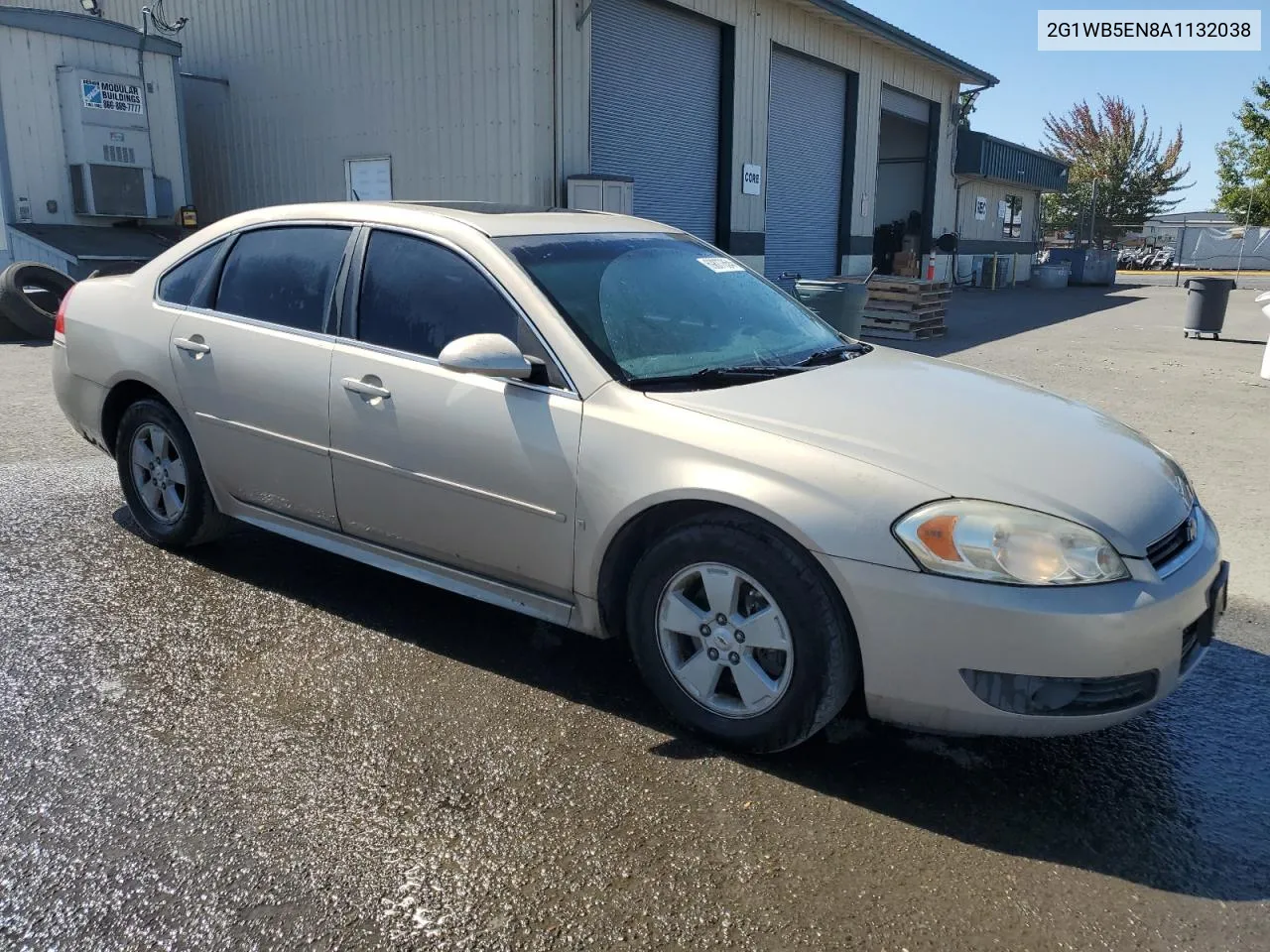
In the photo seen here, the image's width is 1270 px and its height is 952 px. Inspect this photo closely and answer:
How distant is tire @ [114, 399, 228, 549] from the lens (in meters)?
4.52

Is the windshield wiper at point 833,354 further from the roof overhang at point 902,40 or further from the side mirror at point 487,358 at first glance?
the roof overhang at point 902,40

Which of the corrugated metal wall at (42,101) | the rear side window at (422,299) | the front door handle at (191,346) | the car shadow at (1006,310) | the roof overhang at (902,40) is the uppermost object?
the roof overhang at (902,40)

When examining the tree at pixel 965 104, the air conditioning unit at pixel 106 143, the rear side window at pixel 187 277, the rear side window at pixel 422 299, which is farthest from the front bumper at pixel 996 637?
the tree at pixel 965 104

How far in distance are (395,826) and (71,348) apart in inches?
133

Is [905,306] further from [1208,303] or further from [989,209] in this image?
[989,209]

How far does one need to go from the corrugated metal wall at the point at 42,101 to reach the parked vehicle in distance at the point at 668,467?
1117 centimetres

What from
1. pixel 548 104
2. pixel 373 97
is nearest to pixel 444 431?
pixel 548 104

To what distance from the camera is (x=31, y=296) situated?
12.6 m

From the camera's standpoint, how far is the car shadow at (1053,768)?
2.71 m

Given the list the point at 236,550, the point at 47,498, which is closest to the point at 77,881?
the point at 236,550

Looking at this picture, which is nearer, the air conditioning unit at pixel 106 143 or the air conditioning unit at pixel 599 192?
the air conditioning unit at pixel 599 192

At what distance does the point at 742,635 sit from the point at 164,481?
9.90 ft

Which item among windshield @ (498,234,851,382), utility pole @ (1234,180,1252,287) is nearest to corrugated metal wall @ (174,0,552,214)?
windshield @ (498,234,851,382)

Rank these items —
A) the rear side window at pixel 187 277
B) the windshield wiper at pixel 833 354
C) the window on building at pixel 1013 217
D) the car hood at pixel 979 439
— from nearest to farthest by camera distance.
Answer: the car hood at pixel 979 439 → the windshield wiper at pixel 833 354 → the rear side window at pixel 187 277 → the window on building at pixel 1013 217
